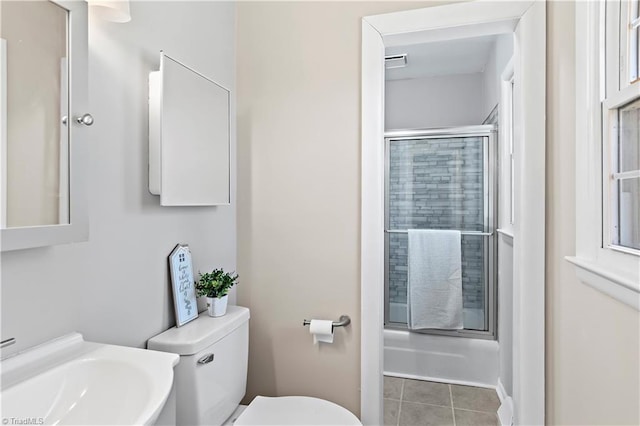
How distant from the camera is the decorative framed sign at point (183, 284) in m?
1.40

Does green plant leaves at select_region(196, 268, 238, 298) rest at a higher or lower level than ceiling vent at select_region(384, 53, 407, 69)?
lower

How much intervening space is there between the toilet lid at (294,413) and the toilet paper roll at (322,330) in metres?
0.26

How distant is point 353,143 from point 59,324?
4.10 ft

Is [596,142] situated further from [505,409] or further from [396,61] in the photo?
[396,61]

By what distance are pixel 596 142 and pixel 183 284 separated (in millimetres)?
1432

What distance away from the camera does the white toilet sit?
1.24 m

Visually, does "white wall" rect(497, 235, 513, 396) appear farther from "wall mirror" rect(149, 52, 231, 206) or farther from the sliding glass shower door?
"wall mirror" rect(149, 52, 231, 206)

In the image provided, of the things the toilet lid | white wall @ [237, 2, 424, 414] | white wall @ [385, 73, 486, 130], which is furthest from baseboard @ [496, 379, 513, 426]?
white wall @ [385, 73, 486, 130]

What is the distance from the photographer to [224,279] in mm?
1541

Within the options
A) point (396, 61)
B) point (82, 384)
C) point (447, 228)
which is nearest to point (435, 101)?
point (396, 61)

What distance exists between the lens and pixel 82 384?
916mm

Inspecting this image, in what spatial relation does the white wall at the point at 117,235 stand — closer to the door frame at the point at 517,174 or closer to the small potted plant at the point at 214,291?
the small potted plant at the point at 214,291

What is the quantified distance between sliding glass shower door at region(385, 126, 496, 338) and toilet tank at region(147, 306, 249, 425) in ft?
5.31

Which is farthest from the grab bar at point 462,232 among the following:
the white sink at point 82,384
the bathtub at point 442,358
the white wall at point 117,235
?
the white sink at point 82,384
